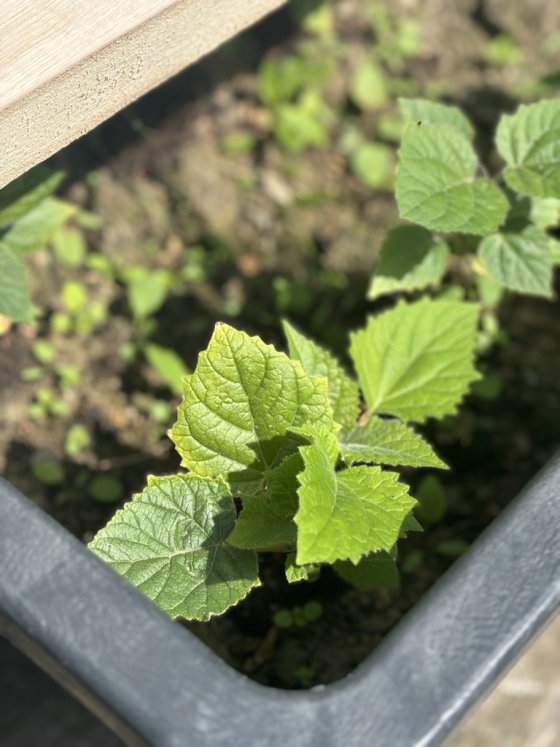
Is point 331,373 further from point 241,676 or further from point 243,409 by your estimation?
point 241,676

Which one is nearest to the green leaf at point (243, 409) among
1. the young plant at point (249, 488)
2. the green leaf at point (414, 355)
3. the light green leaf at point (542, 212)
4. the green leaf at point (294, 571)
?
the young plant at point (249, 488)

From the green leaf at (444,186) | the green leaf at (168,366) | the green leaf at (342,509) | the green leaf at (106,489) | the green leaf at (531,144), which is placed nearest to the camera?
the green leaf at (342,509)

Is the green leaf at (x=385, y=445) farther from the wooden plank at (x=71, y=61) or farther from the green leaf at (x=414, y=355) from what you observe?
the wooden plank at (x=71, y=61)

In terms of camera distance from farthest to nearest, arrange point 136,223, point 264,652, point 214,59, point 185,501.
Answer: point 214,59
point 136,223
point 264,652
point 185,501

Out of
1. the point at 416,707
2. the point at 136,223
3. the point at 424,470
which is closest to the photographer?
the point at 416,707

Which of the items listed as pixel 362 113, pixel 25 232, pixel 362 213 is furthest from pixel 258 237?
pixel 25 232

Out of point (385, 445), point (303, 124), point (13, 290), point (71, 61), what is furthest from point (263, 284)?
point (71, 61)

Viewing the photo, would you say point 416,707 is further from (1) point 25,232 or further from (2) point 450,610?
(1) point 25,232

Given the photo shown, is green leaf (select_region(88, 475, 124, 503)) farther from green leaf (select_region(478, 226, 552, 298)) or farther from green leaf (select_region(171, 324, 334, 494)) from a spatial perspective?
green leaf (select_region(478, 226, 552, 298))
